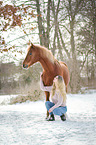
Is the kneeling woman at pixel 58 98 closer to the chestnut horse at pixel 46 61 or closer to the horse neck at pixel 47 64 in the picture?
the chestnut horse at pixel 46 61

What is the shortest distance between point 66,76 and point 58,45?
10.7 m

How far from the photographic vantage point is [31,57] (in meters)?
5.29

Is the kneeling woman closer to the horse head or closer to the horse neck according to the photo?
the horse neck

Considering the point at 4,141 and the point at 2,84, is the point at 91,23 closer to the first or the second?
the point at 2,84

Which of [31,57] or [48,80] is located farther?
[48,80]

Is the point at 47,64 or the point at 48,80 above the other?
the point at 47,64

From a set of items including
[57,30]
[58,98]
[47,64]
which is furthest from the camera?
[57,30]

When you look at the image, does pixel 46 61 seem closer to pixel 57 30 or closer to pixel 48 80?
pixel 48 80

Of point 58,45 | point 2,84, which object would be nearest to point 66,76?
point 58,45

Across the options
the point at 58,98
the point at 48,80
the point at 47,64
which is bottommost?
the point at 58,98

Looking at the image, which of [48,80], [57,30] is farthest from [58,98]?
[57,30]

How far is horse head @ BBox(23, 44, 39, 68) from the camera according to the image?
5254 millimetres

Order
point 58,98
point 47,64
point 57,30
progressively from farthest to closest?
point 57,30, point 47,64, point 58,98

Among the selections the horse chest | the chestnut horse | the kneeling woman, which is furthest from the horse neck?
the kneeling woman
